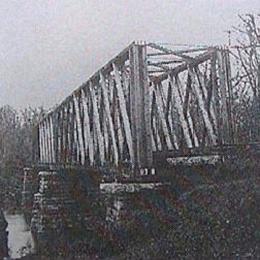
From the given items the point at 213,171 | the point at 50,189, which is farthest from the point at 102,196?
the point at 50,189

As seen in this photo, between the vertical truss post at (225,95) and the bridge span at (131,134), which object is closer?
the bridge span at (131,134)

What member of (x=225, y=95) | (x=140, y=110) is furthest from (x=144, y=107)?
(x=225, y=95)

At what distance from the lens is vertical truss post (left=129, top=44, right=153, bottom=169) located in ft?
49.7

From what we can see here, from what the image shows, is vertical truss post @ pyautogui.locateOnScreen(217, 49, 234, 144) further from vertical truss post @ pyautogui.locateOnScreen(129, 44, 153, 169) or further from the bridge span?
vertical truss post @ pyautogui.locateOnScreen(129, 44, 153, 169)

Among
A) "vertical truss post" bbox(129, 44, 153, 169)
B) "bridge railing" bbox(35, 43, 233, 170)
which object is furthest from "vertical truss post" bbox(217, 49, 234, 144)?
"vertical truss post" bbox(129, 44, 153, 169)

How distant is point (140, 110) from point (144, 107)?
124 mm

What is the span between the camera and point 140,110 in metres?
15.1

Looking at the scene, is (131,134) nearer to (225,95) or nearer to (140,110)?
(140,110)

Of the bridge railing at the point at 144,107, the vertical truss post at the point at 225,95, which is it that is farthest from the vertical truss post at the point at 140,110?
the vertical truss post at the point at 225,95

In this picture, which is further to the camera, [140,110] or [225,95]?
[225,95]

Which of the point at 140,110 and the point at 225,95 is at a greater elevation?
the point at 225,95

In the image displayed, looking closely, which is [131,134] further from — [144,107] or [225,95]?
[225,95]

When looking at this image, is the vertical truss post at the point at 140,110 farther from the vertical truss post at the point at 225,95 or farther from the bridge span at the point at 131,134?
the vertical truss post at the point at 225,95

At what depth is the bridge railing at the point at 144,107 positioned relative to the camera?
15.2 meters
